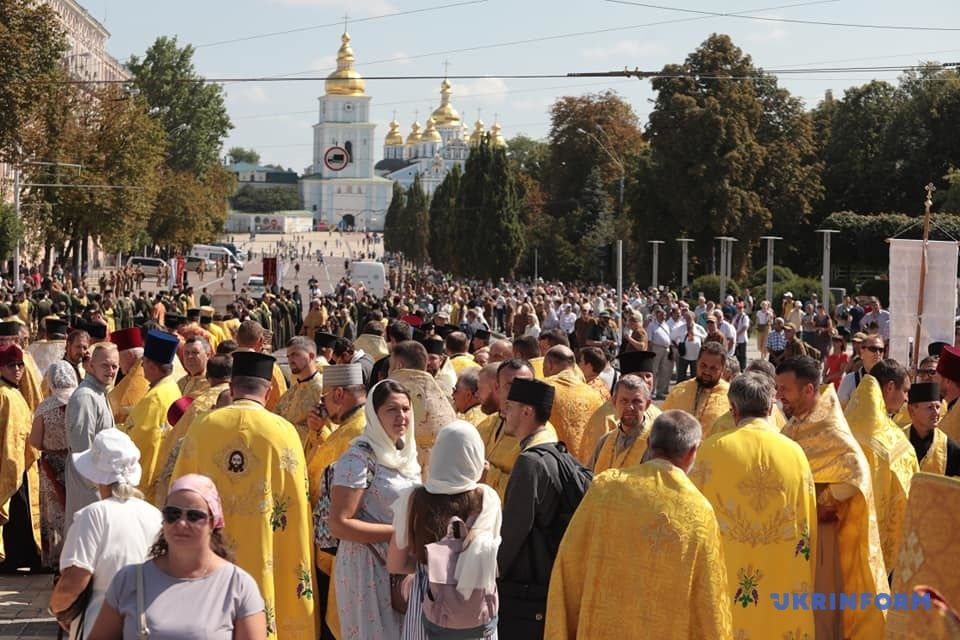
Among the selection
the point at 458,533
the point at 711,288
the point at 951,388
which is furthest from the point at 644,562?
the point at 711,288

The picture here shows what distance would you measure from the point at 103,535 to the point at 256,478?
154 centimetres

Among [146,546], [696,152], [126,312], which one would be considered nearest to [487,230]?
[696,152]

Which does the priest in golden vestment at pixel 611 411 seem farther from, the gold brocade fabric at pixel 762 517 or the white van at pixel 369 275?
the white van at pixel 369 275

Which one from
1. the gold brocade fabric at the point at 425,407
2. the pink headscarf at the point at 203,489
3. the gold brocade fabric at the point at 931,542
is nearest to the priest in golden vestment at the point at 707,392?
the gold brocade fabric at the point at 425,407

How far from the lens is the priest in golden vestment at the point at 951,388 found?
9305 mm

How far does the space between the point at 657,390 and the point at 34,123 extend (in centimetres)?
2869

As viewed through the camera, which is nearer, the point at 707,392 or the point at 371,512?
the point at 371,512

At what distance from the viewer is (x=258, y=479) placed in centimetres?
734

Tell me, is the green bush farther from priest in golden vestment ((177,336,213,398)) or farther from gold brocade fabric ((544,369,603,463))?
gold brocade fabric ((544,369,603,463))

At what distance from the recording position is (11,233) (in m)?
45.8

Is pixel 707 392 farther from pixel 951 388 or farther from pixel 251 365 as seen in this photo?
pixel 251 365

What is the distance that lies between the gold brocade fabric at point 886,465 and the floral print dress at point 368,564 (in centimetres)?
273

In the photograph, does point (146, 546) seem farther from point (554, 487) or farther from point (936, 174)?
point (936, 174)

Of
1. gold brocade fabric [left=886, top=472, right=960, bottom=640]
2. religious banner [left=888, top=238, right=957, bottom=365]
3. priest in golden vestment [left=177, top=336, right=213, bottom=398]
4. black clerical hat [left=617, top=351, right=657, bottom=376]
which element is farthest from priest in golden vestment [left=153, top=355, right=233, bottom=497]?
religious banner [left=888, top=238, right=957, bottom=365]
